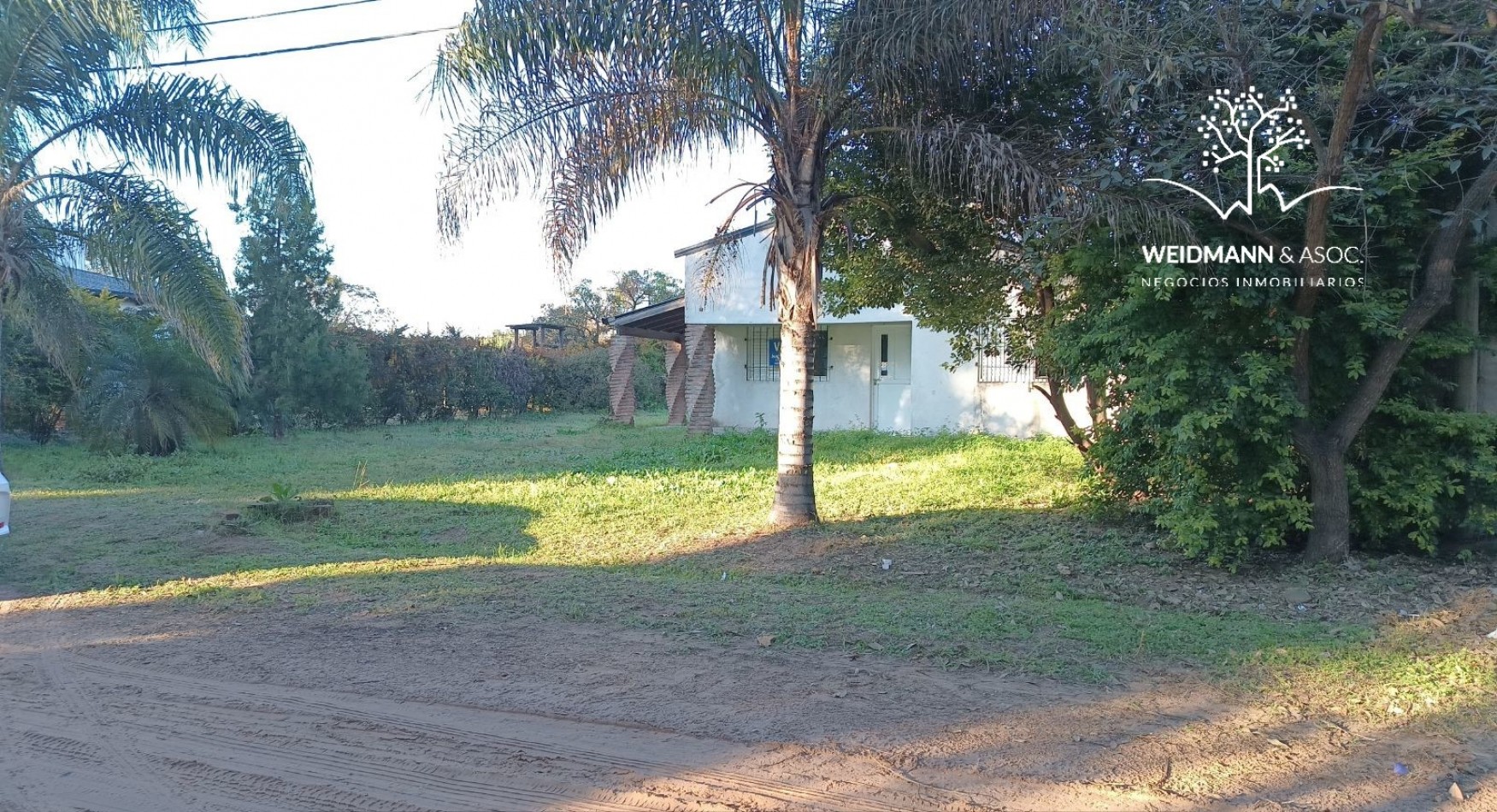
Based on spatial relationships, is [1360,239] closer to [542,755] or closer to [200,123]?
[542,755]

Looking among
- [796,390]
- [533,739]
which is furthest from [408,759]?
[796,390]

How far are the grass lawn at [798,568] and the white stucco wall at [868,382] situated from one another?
2.42 metres

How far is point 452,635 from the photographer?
6148mm

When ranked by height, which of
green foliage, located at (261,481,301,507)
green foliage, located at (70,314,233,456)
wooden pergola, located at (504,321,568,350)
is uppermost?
wooden pergola, located at (504,321,568,350)

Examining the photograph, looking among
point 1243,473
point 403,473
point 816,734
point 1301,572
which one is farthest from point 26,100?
point 1301,572

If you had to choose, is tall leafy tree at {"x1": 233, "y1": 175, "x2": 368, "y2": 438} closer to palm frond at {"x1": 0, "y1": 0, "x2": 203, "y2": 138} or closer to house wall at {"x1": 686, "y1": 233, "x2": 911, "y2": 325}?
house wall at {"x1": 686, "y1": 233, "x2": 911, "y2": 325}

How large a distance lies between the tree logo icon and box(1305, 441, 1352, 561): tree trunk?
6.12 feet

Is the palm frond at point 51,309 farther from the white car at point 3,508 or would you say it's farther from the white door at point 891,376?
the white door at point 891,376

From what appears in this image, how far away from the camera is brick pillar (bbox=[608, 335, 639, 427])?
2414 cm

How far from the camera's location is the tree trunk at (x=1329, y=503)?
25.0 ft

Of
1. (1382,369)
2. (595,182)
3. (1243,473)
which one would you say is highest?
(595,182)

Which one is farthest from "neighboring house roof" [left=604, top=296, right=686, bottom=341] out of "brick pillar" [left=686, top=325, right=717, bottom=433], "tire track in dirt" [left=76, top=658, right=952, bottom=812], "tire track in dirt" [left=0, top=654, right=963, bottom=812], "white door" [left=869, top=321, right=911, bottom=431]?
"tire track in dirt" [left=0, top=654, right=963, bottom=812]

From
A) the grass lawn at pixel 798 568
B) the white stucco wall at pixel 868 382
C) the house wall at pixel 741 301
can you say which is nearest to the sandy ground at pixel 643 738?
the grass lawn at pixel 798 568

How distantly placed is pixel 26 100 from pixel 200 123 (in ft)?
5.12
